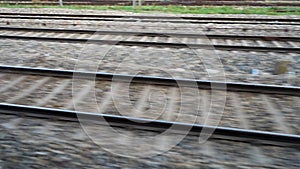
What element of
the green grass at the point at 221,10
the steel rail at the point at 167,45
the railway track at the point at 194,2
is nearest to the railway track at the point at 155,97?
the steel rail at the point at 167,45

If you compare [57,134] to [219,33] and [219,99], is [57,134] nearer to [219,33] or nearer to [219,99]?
[219,99]

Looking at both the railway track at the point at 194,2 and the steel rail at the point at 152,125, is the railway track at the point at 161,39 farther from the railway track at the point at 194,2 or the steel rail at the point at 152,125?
the railway track at the point at 194,2

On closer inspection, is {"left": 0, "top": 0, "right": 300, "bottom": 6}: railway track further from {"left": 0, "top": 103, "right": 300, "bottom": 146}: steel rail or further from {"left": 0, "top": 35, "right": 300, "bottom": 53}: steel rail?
{"left": 0, "top": 103, "right": 300, "bottom": 146}: steel rail

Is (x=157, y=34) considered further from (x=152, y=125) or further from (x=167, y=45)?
(x=152, y=125)

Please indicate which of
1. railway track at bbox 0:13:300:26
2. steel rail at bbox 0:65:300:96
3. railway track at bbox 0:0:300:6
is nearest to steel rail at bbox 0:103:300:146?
steel rail at bbox 0:65:300:96

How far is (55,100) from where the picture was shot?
4.62m

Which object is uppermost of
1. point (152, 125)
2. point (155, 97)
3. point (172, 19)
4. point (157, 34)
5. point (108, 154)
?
point (172, 19)

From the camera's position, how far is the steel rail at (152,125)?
351cm

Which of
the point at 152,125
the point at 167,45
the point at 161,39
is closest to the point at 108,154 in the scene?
the point at 152,125

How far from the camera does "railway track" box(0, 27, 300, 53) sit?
291 inches

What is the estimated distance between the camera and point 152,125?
12.7 feet

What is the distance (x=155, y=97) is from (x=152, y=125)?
37.8 inches

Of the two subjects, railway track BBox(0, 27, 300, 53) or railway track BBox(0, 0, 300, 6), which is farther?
railway track BBox(0, 0, 300, 6)

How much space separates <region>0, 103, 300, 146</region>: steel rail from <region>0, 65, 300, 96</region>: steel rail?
4.71 ft
